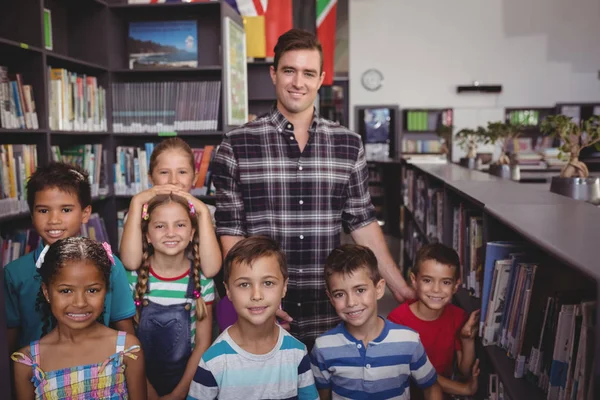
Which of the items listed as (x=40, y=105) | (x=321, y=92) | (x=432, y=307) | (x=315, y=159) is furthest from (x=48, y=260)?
(x=321, y=92)

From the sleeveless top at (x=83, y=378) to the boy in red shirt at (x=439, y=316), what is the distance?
0.95 metres

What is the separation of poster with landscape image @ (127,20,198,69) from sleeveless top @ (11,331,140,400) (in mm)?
2920

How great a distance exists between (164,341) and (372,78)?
8593 millimetres

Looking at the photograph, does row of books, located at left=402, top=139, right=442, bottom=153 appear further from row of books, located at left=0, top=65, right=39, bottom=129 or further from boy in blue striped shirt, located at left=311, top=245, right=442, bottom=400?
boy in blue striped shirt, located at left=311, top=245, right=442, bottom=400

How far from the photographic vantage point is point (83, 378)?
5.12 feet

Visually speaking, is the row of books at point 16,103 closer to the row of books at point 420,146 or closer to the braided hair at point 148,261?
the braided hair at point 148,261

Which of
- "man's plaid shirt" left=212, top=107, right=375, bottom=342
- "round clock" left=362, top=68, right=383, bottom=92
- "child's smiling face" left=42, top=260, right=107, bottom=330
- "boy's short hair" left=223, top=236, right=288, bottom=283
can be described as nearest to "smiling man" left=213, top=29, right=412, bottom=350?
"man's plaid shirt" left=212, top=107, right=375, bottom=342

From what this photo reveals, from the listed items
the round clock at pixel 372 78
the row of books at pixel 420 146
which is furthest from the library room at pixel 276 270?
the round clock at pixel 372 78

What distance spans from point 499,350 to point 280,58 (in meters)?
1.20

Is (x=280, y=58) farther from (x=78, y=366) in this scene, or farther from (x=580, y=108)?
(x=580, y=108)

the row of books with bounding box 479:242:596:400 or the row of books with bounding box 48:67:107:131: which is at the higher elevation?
the row of books with bounding box 48:67:107:131

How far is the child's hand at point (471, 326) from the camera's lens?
1928 mm

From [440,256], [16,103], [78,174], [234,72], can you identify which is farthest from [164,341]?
[234,72]

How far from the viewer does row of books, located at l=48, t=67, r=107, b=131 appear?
3.56 m
